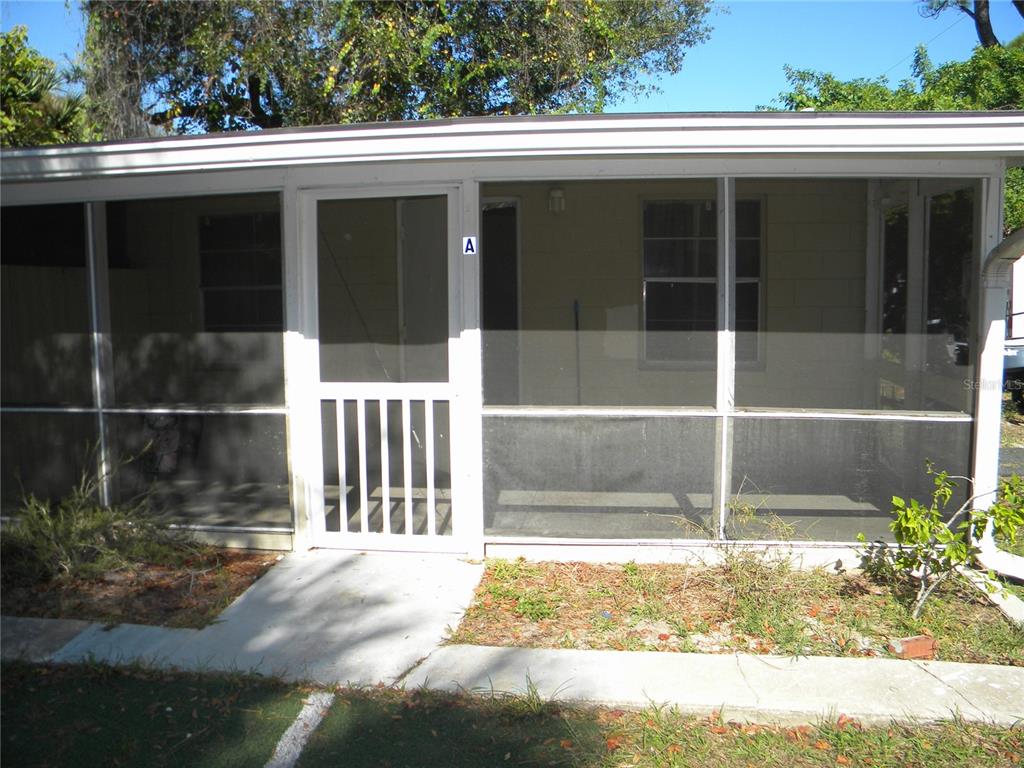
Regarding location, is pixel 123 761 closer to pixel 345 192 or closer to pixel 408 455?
pixel 408 455

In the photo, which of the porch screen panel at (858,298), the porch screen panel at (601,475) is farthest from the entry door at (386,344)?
the porch screen panel at (858,298)

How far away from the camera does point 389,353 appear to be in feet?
17.4

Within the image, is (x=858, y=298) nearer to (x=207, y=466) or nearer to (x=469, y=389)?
(x=469, y=389)

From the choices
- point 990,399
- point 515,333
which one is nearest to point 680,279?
point 515,333

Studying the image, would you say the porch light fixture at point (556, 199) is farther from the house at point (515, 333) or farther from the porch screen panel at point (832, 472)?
the porch screen panel at point (832, 472)

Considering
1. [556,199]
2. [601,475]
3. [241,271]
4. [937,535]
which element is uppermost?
[556,199]

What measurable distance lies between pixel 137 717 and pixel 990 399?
190 inches

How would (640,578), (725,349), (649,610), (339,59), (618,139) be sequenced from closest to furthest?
1. (618,139)
2. (649,610)
3. (640,578)
4. (725,349)
5. (339,59)

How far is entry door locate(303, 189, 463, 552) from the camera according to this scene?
519cm

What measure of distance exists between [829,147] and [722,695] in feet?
9.28

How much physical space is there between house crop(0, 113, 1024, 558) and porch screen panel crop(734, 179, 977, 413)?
0.01 metres

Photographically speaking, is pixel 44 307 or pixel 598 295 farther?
pixel 44 307

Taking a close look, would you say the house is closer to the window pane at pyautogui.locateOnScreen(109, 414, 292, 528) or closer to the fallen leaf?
the window pane at pyautogui.locateOnScreen(109, 414, 292, 528)

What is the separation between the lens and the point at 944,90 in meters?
12.9
